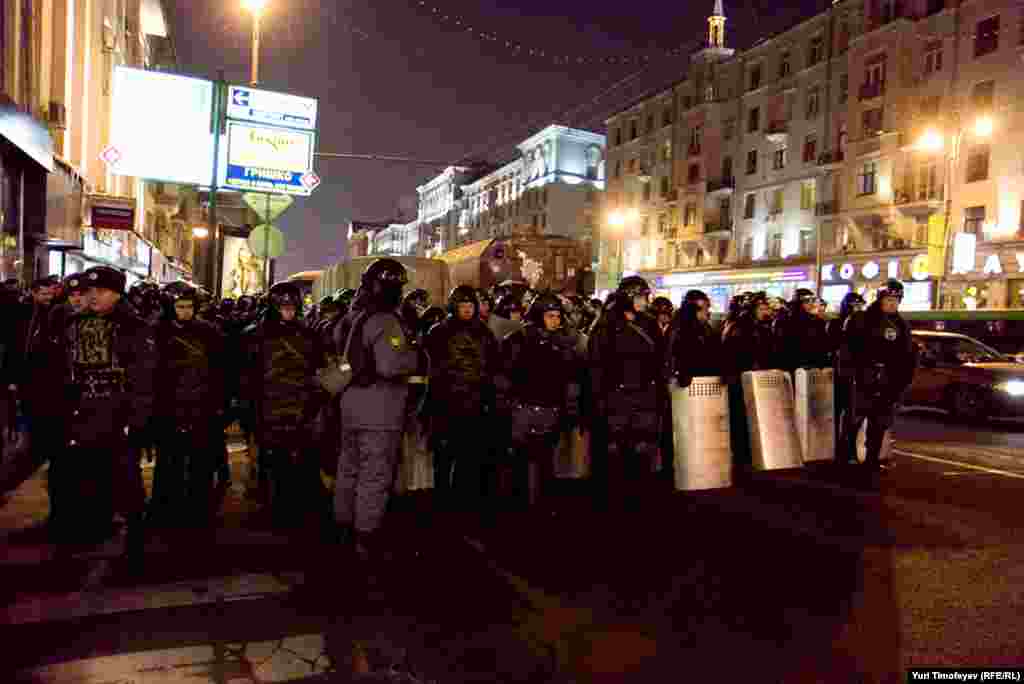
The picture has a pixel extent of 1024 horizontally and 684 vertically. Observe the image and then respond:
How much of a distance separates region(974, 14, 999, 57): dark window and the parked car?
25814mm

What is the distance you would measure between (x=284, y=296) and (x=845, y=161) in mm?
43082

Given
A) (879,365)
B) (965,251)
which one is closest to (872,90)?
(965,251)

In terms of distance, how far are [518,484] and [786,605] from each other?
3060mm

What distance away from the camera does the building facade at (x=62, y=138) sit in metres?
13.6

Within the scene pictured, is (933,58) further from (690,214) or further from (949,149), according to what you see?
(690,214)

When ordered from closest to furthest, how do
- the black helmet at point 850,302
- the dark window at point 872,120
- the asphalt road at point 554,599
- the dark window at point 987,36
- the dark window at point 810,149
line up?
the asphalt road at point 554,599 < the black helmet at point 850,302 < the dark window at point 987,36 < the dark window at point 872,120 < the dark window at point 810,149

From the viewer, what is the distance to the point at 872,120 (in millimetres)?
41688

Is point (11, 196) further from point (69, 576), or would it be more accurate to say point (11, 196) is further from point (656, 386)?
point (656, 386)

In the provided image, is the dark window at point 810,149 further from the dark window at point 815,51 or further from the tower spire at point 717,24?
the tower spire at point 717,24

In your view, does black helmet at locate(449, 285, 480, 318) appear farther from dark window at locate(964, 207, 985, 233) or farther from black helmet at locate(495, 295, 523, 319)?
dark window at locate(964, 207, 985, 233)

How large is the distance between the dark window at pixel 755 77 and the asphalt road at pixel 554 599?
1902 inches

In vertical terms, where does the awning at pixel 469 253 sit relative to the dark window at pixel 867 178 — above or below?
below

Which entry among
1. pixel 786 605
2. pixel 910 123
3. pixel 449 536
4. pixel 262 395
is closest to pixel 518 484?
pixel 449 536

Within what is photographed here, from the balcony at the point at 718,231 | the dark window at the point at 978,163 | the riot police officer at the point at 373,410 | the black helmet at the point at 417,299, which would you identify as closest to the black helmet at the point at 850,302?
the black helmet at the point at 417,299
